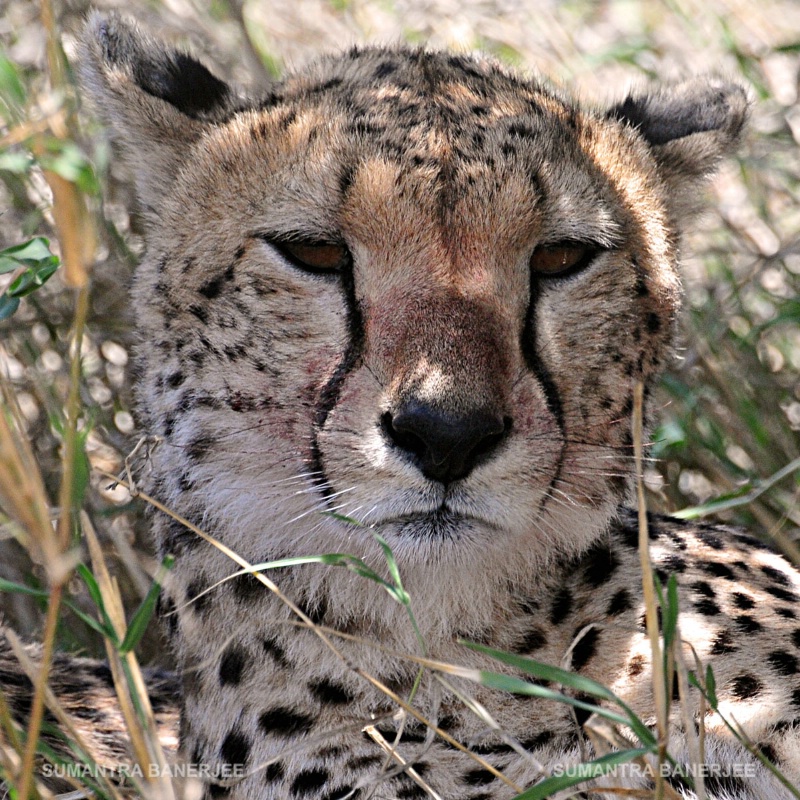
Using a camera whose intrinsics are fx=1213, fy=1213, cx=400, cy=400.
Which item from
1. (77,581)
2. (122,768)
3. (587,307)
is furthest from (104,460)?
(587,307)

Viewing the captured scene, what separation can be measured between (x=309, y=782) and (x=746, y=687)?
2.61 ft

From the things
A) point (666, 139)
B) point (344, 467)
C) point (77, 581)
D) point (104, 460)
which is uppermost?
point (666, 139)

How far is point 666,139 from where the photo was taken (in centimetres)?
262

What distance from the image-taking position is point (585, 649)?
7.36 feet

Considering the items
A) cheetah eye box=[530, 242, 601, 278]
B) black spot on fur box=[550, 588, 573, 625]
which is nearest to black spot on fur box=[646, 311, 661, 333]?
cheetah eye box=[530, 242, 601, 278]

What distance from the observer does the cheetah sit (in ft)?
6.67

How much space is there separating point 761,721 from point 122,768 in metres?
1.11

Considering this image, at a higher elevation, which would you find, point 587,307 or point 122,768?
point 587,307

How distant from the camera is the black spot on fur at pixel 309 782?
2127 mm

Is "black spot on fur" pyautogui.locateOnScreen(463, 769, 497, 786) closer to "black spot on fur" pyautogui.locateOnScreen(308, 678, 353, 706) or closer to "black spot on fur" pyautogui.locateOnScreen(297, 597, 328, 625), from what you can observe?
"black spot on fur" pyautogui.locateOnScreen(308, 678, 353, 706)

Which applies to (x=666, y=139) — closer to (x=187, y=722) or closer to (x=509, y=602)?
(x=509, y=602)

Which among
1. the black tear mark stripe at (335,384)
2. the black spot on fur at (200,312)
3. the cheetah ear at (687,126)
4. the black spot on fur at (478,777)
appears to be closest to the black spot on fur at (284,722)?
the black spot on fur at (478,777)

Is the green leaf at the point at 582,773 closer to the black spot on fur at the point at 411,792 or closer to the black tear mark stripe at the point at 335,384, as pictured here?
the black spot on fur at the point at 411,792

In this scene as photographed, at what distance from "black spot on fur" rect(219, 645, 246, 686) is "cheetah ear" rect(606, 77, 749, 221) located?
1267 millimetres
